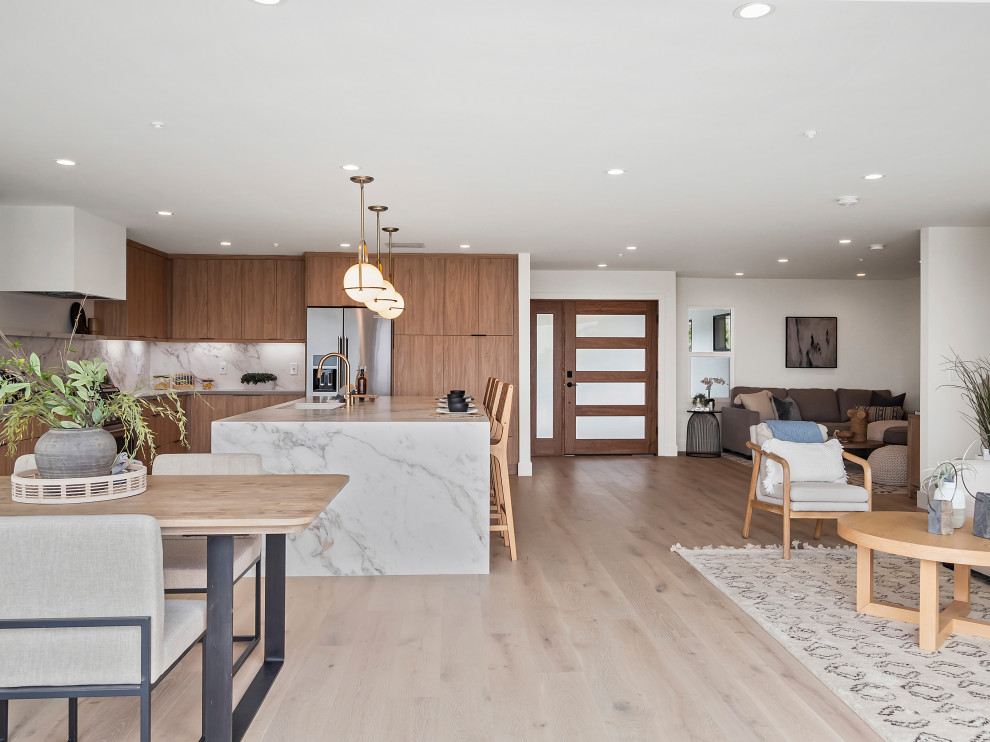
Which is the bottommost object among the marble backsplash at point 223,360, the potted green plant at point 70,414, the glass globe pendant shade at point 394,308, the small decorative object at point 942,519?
the small decorative object at point 942,519

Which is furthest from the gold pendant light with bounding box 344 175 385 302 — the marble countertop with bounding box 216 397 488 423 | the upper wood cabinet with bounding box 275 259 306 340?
the upper wood cabinet with bounding box 275 259 306 340

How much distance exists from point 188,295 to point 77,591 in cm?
659

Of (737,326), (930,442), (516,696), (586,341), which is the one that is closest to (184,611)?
(516,696)

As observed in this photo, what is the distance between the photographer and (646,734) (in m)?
2.31

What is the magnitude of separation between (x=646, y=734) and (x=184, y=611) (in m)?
1.46

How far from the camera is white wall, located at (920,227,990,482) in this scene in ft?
20.0

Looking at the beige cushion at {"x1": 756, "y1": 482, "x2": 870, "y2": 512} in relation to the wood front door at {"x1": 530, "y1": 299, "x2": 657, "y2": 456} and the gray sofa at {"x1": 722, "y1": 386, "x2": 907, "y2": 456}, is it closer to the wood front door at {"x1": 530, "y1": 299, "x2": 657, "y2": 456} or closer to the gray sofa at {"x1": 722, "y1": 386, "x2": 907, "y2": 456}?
the gray sofa at {"x1": 722, "y1": 386, "x2": 907, "y2": 456}

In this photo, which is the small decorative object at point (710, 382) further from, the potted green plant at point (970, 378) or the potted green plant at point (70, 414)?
the potted green plant at point (70, 414)

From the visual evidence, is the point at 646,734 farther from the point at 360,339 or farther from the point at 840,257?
the point at 840,257

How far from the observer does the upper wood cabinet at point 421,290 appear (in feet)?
25.3

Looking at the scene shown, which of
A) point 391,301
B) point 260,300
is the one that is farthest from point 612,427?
point 391,301

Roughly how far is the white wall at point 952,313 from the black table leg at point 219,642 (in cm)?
589

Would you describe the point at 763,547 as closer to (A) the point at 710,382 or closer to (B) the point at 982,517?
(B) the point at 982,517

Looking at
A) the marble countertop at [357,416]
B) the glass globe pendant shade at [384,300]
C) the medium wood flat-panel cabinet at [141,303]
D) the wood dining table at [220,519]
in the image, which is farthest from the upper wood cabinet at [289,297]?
the wood dining table at [220,519]
